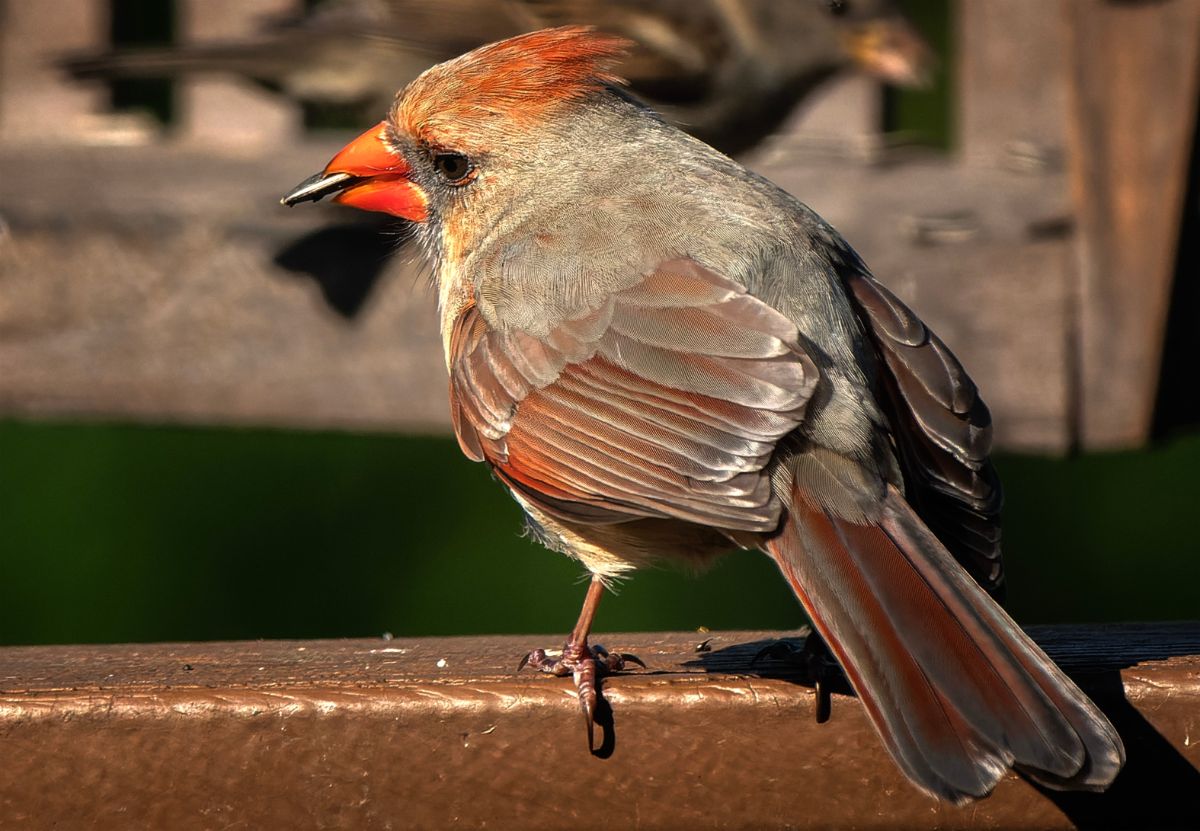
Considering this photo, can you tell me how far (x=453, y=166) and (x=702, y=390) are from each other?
916 mm

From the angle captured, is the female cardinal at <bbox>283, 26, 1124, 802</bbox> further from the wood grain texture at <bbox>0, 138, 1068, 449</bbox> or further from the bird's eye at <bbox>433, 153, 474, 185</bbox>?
the wood grain texture at <bbox>0, 138, 1068, 449</bbox>

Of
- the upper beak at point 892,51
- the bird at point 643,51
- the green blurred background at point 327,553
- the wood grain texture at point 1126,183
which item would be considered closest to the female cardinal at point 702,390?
the bird at point 643,51

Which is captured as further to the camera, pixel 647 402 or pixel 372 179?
pixel 372 179

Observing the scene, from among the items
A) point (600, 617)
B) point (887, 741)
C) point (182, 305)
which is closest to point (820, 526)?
point (887, 741)

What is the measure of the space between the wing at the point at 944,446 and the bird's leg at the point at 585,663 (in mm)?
487

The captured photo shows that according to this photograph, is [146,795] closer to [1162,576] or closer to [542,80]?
[542,80]

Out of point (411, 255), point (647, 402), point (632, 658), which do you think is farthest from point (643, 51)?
point (632, 658)

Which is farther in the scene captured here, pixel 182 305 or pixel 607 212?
pixel 182 305

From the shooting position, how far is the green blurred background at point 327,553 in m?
5.12

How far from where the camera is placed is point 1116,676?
219 centimetres

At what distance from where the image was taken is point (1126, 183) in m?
3.19

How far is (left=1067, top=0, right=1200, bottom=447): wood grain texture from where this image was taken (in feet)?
10.3

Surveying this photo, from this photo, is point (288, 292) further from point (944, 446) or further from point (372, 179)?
point (944, 446)

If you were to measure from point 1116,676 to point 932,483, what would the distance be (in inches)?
16.0
